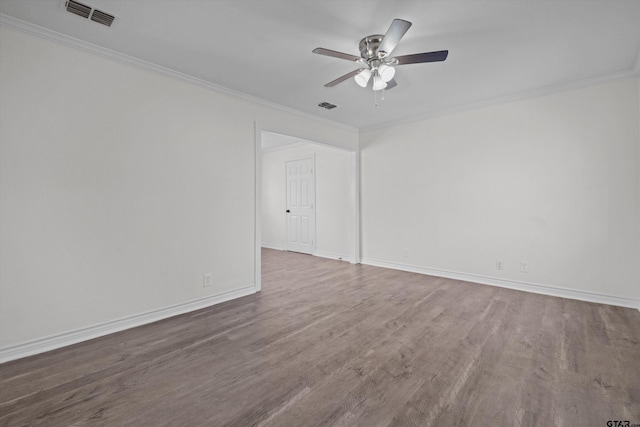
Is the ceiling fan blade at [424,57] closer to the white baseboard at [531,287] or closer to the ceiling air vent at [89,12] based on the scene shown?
the ceiling air vent at [89,12]

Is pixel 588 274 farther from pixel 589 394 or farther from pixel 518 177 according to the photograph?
pixel 589 394

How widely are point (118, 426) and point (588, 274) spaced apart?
457 cm

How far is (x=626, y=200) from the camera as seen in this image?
3129 millimetres

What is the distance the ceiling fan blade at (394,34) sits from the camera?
1.85 m

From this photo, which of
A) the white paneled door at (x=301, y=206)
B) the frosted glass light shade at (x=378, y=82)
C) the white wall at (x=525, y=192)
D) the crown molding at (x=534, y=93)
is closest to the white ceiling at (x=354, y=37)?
the crown molding at (x=534, y=93)

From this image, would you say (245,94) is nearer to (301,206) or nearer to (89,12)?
(89,12)

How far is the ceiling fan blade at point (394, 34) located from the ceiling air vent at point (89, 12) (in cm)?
201

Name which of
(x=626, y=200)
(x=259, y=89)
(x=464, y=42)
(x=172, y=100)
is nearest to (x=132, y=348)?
(x=172, y=100)

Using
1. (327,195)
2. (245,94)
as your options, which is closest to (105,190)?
(245,94)

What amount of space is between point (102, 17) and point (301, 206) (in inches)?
190

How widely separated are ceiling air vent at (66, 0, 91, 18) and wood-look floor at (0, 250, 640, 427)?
2543 millimetres

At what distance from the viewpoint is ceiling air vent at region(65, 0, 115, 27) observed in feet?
6.55

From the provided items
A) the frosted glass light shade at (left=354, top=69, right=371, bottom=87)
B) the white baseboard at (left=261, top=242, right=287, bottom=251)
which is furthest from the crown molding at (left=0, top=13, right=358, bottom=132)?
the white baseboard at (left=261, top=242, right=287, bottom=251)

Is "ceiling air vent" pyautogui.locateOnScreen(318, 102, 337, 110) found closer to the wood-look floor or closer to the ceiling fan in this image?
the ceiling fan
